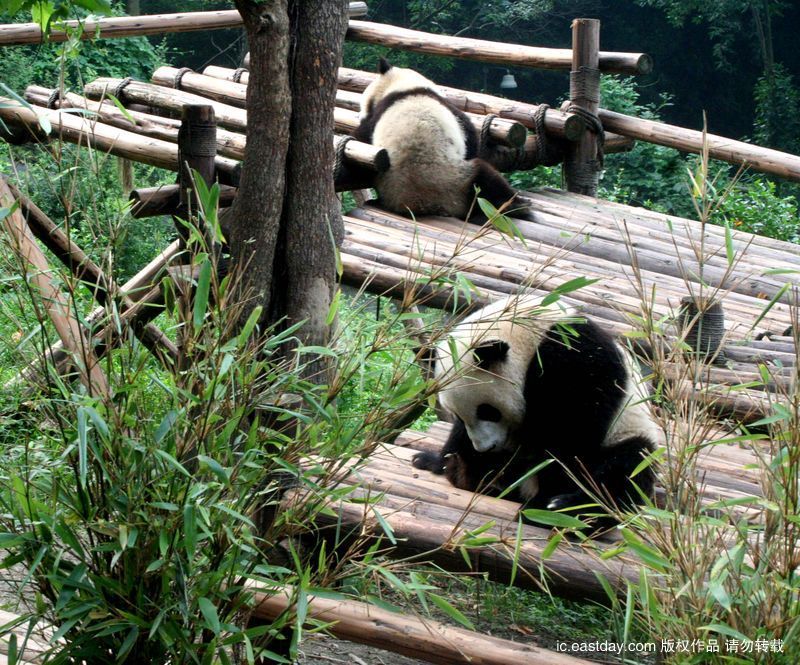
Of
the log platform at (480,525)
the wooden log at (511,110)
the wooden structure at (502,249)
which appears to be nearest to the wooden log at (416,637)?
the wooden structure at (502,249)

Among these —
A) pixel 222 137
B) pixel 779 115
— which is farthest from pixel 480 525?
pixel 779 115

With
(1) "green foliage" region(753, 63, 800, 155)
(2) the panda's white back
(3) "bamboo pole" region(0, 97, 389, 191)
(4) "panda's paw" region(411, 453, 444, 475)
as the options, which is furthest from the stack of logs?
(1) "green foliage" region(753, 63, 800, 155)

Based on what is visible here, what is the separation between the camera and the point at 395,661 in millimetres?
3342

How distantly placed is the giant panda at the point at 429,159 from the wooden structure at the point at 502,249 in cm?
18

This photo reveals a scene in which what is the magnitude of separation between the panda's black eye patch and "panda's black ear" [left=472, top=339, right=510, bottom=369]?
0.49ft

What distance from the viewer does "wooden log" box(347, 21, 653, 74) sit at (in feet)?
19.3

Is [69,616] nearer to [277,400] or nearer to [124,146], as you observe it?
[277,400]

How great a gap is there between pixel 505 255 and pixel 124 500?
9.71ft

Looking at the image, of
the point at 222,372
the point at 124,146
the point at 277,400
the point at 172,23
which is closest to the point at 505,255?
the point at 124,146

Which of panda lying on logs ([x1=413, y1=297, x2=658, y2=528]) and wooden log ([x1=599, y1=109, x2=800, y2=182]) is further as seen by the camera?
wooden log ([x1=599, y1=109, x2=800, y2=182])

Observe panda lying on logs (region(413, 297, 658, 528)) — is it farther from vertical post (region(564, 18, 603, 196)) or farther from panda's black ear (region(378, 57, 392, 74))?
panda's black ear (region(378, 57, 392, 74))

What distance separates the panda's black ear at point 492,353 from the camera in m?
2.68

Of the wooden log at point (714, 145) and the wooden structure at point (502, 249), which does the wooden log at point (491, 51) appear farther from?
Result: the wooden log at point (714, 145)

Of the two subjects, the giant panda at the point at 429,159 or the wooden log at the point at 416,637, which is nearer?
the wooden log at the point at 416,637
